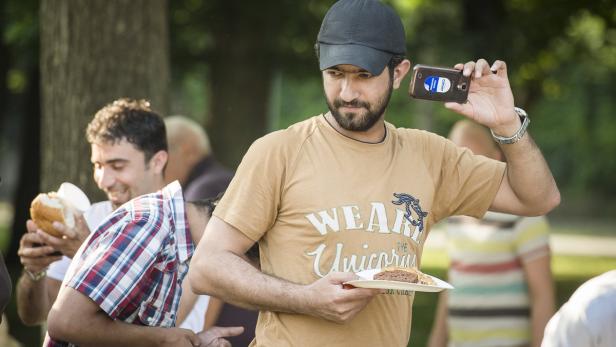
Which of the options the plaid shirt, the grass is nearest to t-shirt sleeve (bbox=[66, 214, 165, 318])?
the plaid shirt

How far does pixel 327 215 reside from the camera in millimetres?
3258

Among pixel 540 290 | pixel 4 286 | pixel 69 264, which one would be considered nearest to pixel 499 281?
pixel 540 290

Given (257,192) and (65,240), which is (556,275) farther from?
(257,192)

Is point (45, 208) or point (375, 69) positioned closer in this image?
point (375, 69)

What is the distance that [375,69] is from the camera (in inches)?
133

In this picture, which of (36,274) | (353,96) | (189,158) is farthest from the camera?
(189,158)

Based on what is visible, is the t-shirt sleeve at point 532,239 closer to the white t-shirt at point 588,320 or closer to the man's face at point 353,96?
the man's face at point 353,96

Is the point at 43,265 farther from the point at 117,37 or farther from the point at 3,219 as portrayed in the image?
the point at 3,219

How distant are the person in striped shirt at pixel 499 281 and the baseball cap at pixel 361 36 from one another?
1.98m

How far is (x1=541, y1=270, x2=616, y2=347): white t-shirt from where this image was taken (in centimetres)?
213

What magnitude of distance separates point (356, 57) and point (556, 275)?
47.8 feet

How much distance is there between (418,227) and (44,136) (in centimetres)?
374

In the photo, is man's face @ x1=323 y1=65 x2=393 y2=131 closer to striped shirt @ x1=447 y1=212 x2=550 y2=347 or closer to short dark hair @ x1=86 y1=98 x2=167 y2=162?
short dark hair @ x1=86 y1=98 x2=167 y2=162

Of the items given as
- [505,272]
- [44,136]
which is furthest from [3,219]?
[505,272]
